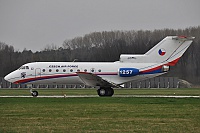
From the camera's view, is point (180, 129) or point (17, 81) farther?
point (17, 81)

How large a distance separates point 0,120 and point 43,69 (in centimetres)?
2238

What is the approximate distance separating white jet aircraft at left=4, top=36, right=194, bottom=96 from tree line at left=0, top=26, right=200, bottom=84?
169ft

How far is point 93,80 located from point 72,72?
7.85ft

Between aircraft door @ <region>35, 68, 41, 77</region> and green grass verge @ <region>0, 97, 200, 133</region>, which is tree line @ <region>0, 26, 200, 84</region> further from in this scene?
green grass verge @ <region>0, 97, 200, 133</region>

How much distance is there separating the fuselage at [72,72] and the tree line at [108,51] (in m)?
51.9

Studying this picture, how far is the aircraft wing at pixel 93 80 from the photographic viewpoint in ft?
128

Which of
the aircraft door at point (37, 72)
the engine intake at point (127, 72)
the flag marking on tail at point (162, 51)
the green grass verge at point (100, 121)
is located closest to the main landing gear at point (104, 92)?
the engine intake at point (127, 72)

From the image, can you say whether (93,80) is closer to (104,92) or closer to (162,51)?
(104,92)

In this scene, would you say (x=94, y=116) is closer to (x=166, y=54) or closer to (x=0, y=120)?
(x=0, y=120)

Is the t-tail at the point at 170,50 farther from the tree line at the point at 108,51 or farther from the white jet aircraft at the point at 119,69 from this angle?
the tree line at the point at 108,51

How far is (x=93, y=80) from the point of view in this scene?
1578 inches

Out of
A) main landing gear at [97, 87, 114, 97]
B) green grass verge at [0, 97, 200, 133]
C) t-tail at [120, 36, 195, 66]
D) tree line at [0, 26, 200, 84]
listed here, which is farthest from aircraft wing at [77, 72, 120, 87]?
tree line at [0, 26, 200, 84]

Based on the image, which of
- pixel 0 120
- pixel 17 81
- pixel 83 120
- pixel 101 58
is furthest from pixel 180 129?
pixel 101 58

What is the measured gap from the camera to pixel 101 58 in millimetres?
95875
